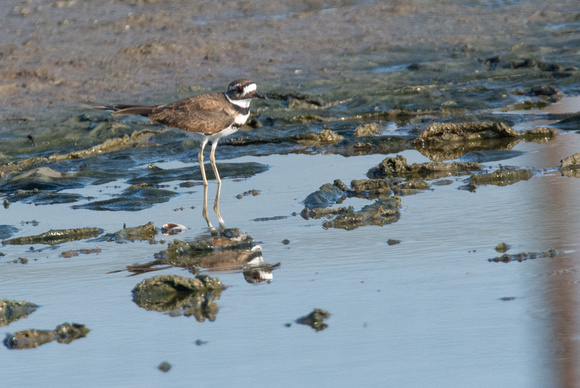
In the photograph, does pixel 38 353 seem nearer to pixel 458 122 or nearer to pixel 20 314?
pixel 20 314

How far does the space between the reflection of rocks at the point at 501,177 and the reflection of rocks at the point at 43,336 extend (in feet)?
12.4

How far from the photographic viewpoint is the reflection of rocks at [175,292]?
4863 mm

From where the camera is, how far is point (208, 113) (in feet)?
28.0

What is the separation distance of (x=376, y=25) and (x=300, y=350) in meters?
→ 11.9

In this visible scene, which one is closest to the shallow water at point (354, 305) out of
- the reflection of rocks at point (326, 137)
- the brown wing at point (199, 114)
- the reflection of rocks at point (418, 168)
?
the reflection of rocks at point (418, 168)

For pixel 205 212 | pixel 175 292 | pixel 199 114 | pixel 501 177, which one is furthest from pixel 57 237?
pixel 501 177

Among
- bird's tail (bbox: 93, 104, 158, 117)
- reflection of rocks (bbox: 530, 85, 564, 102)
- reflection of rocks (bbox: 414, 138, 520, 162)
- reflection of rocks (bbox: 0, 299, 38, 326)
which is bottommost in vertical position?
reflection of rocks (bbox: 0, 299, 38, 326)

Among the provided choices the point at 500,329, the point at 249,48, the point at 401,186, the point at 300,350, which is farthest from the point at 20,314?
the point at 249,48

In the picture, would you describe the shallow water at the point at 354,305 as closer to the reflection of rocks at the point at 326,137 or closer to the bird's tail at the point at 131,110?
the bird's tail at the point at 131,110

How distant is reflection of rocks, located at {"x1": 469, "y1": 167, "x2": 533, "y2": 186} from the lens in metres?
7.30

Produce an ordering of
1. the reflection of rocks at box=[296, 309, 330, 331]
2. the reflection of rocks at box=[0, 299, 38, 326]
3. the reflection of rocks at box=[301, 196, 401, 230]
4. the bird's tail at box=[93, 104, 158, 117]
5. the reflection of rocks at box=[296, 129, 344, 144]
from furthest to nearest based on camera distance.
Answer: the reflection of rocks at box=[296, 129, 344, 144] → the bird's tail at box=[93, 104, 158, 117] → the reflection of rocks at box=[301, 196, 401, 230] → the reflection of rocks at box=[0, 299, 38, 326] → the reflection of rocks at box=[296, 309, 330, 331]

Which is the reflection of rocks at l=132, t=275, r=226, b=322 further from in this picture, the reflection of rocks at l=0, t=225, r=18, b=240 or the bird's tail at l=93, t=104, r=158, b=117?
the bird's tail at l=93, t=104, r=158, b=117

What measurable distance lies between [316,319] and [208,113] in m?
4.43

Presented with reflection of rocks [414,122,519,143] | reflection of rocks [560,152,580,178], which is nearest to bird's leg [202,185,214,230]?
reflection of rocks [414,122,519,143]
